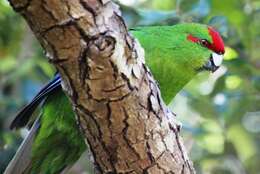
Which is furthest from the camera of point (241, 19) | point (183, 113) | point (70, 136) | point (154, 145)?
point (183, 113)

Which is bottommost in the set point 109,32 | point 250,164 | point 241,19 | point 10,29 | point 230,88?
point 250,164

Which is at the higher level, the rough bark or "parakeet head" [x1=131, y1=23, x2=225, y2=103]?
the rough bark

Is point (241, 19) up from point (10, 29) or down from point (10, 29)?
down

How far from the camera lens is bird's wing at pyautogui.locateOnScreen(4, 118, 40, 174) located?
2.06m

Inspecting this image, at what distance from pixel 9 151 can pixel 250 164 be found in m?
1.15

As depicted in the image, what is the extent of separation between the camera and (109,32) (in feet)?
3.81

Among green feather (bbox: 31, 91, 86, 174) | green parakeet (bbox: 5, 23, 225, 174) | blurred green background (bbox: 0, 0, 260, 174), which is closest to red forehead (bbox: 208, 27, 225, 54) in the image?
green parakeet (bbox: 5, 23, 225, 174)

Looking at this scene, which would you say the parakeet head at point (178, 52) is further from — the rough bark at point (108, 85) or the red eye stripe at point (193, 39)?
the rough bark at point (108, 85)

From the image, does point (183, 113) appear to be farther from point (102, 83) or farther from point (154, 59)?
point (102, 83)

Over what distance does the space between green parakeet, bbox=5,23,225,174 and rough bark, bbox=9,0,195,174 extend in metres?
0.67

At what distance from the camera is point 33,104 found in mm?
2111

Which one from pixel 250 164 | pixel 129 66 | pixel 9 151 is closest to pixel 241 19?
pixel 250 164

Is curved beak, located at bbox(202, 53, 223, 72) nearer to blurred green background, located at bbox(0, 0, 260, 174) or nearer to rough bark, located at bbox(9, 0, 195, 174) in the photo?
blurred green background, located at bbox(0, 0, 260, 174)

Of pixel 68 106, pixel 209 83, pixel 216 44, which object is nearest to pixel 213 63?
pixel 216 44
